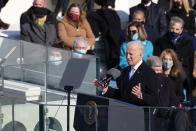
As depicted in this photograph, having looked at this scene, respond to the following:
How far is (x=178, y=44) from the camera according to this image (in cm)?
1353

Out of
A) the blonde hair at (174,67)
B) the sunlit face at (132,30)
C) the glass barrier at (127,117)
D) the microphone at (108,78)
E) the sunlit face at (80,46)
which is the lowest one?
the glass barrier at (127,117)

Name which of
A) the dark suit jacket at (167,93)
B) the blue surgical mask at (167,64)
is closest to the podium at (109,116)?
the dark suit jacket at (167,93)

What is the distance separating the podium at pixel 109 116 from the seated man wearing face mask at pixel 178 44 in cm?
409

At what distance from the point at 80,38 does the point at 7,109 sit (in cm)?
292

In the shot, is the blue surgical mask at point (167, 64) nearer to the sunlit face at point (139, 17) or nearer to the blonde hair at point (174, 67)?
the blonde hair at point (174, 67)

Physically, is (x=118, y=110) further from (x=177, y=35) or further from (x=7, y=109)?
(x=177, y=35)

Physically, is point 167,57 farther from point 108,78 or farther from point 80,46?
point 108,78

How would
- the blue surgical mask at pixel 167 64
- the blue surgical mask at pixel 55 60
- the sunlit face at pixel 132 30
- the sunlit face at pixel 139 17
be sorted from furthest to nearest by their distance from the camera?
1. the sunlit face at pixel 139 17
2. the sunlit face at pixel 132 30
3. the blue surgical mask at pixel 55 60
4. the blue surgical mask at pixel 167 64

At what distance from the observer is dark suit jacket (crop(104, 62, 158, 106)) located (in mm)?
9703

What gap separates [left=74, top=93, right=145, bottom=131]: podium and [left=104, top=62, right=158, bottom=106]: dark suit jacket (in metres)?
0.32

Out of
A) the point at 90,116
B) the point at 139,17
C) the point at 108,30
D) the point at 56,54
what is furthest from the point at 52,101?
the point at 108,30

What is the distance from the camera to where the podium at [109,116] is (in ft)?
30.0

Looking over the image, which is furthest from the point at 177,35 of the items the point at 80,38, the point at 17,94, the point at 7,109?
the point at 7,109

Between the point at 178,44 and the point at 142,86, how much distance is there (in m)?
3.89
